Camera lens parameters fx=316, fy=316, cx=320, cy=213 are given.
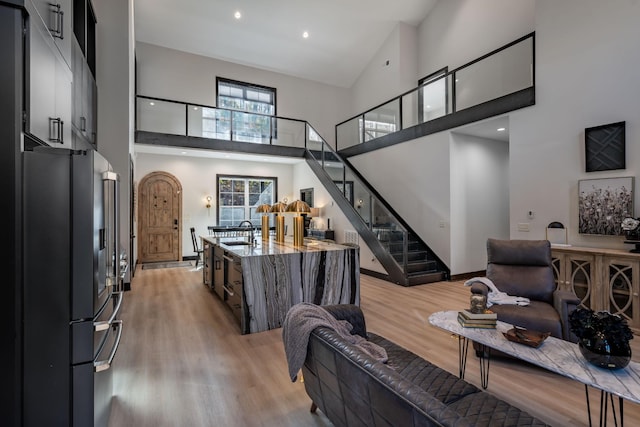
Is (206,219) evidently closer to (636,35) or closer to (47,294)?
(47,294)

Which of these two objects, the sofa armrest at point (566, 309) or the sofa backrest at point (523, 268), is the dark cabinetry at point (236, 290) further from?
the sofa armrest at point (566, 309)

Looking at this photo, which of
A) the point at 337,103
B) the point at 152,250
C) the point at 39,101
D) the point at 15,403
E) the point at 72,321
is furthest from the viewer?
the point at 337,103

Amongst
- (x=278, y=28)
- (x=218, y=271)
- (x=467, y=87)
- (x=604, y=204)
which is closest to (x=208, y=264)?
(x=218, y=271)

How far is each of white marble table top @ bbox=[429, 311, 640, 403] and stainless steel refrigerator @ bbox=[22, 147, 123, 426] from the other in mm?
2263

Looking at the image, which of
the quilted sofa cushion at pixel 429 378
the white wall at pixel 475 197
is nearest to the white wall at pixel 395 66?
Result: the white wall at pixel 475 197

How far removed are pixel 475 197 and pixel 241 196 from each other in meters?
6.59

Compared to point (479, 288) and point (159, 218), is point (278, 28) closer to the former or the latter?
point (159, 218)

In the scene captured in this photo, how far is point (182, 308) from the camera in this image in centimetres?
451

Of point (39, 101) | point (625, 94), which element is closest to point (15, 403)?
point (39, 101)

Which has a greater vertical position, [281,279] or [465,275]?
[281,279]

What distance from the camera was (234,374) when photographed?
8.83ft

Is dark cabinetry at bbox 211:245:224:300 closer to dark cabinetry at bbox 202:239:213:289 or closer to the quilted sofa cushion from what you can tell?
dark cabinetry at bbox 202:239:213:289

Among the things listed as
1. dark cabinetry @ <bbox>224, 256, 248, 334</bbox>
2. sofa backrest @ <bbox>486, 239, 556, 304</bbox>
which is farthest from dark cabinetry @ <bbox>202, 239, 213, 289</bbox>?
sofa backrest @ <bbox>486, 239, 556, 304</bbox>

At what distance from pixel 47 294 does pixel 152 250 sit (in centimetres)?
776
